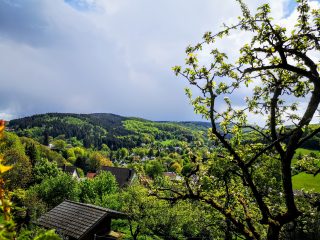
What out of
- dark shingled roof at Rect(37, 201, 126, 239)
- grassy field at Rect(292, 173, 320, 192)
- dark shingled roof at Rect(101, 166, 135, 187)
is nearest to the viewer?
dark shingled roof at Rect(37, 201, 126, 239)

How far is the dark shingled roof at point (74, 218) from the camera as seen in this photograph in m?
23.6

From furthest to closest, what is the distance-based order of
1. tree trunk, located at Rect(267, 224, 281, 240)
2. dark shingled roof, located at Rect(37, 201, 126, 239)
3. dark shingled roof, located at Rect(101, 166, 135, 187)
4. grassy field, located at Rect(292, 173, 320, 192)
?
dark shingled roof, located at Rect(101, 166, 135, 187) < grassy field, located at Rect(292, 173, 320, 192) < dark shingled roof, located at Rect(37, 201, 126, 239) < tree trunk, located at Rect(267, 224, 281, 240)

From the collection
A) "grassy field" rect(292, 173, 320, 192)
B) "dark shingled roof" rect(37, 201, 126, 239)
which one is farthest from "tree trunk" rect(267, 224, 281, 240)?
"grassy field" rect(292, 173, 320, 192)

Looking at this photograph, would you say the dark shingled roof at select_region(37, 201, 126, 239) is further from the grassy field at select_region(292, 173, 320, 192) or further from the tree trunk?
the grassy field at select_region(292, 173, 320, 192)

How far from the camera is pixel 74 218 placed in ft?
82.3

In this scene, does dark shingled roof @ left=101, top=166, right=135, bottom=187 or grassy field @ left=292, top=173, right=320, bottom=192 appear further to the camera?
dark shingled roof @ left=101, top=166, right=135, bottom=187

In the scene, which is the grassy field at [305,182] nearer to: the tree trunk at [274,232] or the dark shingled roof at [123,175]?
the dark shingled roof at [123,175]

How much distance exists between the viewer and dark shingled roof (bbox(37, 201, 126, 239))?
77.3 ft

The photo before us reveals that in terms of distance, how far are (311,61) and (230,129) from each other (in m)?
2.32

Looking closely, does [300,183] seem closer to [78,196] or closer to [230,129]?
[78,196]

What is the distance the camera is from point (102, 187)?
166 ft

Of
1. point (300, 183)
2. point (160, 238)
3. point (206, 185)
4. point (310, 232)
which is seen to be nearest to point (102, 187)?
point (160, 238)

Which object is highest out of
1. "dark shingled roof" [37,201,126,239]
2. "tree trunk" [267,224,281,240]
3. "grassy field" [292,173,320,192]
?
"grassy field" [292,173,320,192]

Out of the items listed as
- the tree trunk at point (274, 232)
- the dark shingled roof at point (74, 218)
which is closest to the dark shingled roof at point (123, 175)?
the dark shingled roof at point (74, 218)
